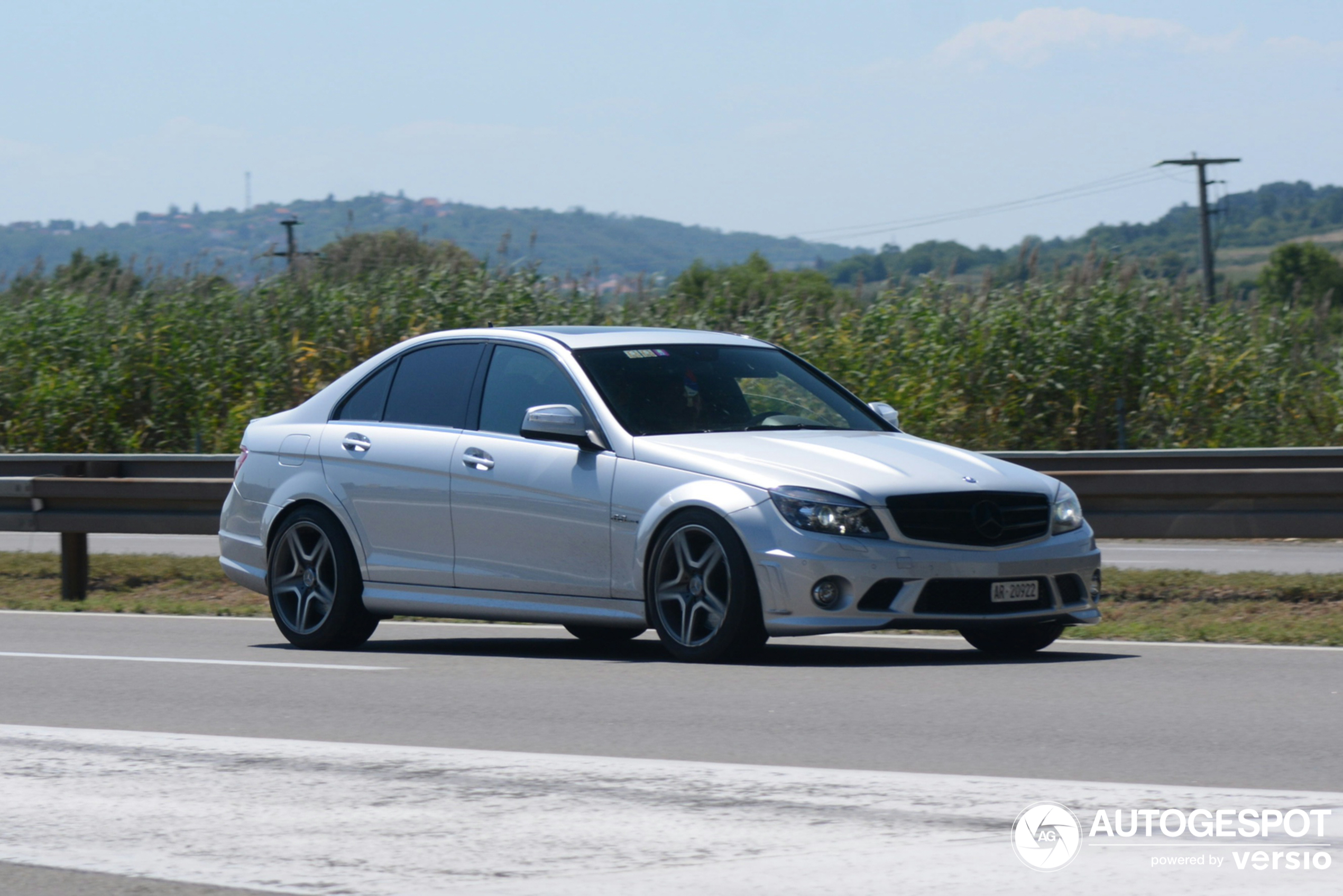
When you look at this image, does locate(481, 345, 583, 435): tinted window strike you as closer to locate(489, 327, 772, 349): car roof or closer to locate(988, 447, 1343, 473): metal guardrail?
locate(489, 327, 772, 349): car roof

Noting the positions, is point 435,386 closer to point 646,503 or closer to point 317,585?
point 317,585

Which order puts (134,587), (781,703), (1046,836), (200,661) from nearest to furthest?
(1046,836), (781,703), (200,661), (134,587)

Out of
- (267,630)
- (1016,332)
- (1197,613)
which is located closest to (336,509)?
(267,630)

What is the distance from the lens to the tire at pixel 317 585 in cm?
1023

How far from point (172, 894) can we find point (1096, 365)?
1679 centimetres

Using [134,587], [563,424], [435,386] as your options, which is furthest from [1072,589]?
[134,587]

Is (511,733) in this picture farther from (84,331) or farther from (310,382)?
(84,331)

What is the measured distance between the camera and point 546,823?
17.6ft

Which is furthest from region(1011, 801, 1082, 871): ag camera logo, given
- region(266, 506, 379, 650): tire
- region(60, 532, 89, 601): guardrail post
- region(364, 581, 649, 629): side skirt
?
region(60, 532, 89, 601): guardrail post

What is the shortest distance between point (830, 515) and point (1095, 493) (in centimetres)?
467

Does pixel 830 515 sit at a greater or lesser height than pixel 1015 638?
greater

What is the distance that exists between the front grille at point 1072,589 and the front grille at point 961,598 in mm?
268

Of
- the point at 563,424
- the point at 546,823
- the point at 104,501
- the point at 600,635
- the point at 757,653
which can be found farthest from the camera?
the point at 104,501

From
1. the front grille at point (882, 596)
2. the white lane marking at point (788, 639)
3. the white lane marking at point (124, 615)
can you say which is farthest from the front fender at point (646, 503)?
the white lane marking at point (124, 615)
